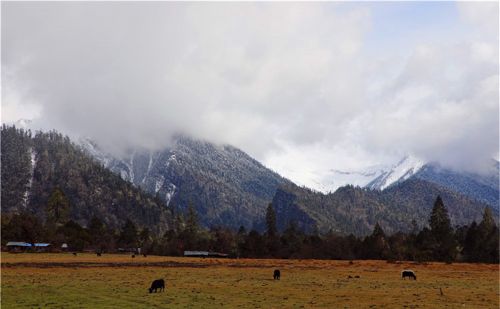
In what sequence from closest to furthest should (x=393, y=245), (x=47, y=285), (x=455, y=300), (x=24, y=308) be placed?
(x=24, y=308) < (x=455, y=300) < (x=47, y=285) < (x=393, y=245)

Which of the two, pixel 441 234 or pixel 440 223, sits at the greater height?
pixel 440 223

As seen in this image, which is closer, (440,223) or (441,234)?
(441,234)

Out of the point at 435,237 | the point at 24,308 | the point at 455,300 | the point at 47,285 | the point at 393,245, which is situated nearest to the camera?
the point at 24,308

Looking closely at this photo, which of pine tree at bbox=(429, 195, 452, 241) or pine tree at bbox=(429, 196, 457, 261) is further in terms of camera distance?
pine tree at bbox=(429, 195, 452, 241)

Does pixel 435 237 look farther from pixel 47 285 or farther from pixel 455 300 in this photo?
pixel 47 285

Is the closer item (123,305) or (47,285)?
(123,305)

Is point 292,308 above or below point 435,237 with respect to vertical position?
below

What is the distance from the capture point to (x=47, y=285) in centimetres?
6331

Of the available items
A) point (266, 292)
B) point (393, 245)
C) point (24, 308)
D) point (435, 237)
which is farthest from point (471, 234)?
point (24, 308)

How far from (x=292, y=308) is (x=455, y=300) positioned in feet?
63.6

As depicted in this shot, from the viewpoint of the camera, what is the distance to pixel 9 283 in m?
65.3

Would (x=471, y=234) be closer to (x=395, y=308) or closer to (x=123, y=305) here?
(x=395, y=308)

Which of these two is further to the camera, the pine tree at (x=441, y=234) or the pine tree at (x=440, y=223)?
the pine tree at (x=440, y=223)

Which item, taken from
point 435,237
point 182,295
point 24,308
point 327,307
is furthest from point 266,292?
point 435,237
